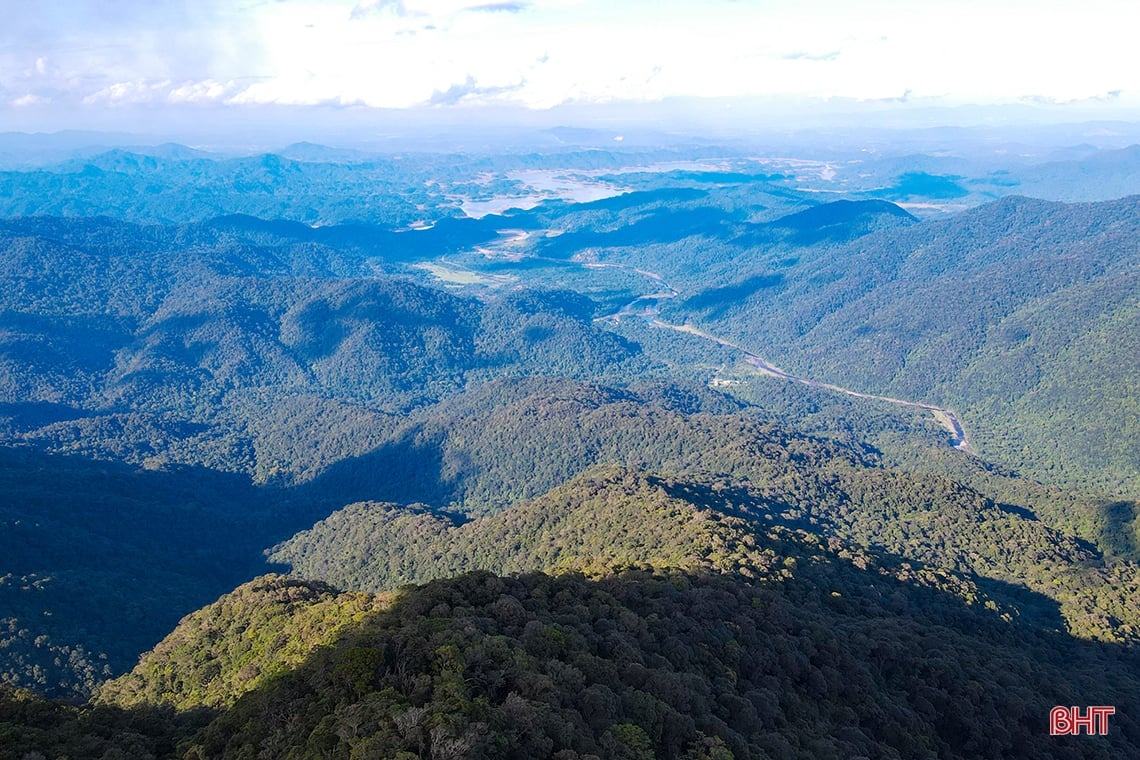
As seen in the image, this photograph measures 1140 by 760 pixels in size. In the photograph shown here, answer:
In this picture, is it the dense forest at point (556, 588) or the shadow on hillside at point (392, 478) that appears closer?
the dense forest at point (556, 588)

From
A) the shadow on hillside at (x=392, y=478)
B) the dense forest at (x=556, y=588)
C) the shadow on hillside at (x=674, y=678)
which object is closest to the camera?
the shadow on hillside at (x=674, y=678)

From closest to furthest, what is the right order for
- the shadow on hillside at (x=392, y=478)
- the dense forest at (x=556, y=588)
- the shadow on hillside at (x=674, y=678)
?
the shadow on hillside at (x=674, y=678) → the dense forest at (x=556, y=588) → the shadow on hillside at (x=392, y=478)

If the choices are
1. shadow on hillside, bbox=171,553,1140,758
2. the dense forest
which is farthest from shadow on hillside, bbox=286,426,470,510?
shadow on hillside, bbox=171,553,1140,758

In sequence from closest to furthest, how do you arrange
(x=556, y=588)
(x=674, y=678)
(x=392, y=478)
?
(x=674, y=678), (x=556, y=588), (x=392, y=478)

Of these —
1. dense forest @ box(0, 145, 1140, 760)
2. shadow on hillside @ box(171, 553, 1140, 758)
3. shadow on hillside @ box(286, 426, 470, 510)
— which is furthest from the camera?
shadow on hillside @ box(286, 426, 470, 510)

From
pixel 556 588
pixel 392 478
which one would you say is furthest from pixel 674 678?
pixel 392 478

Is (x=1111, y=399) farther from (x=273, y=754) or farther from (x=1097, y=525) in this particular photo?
(x=273, y=754)

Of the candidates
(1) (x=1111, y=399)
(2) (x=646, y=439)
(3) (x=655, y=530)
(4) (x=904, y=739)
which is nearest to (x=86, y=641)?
(3) (x=655, y=530)

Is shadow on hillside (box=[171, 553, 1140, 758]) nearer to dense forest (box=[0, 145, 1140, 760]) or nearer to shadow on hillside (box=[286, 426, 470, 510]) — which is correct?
dense forest (box=[0, 145, 1140, 760])

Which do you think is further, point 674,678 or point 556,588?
point 556,588

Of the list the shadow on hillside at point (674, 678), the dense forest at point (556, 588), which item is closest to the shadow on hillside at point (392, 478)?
the dense forest at point (556, 588)

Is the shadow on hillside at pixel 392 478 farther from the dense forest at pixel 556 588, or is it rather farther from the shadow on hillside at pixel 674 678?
the shadow on hillside at pixel 674 678

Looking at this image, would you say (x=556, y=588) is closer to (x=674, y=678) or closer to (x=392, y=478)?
(x=674, y=678)
